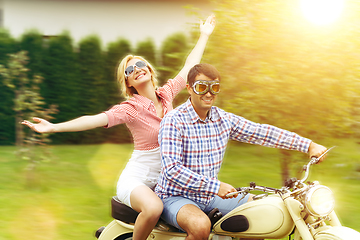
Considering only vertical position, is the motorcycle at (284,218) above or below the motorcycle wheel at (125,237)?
above

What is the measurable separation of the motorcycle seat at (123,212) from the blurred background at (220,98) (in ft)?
5.29

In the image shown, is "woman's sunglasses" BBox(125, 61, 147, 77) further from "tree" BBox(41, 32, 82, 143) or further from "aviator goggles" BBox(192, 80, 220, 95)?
"tree" BBox(41, 32, 82, 143)

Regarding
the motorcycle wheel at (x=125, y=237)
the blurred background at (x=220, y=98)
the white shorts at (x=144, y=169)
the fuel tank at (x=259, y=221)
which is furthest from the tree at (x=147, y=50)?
the fuel tank at (x=259, y=221)

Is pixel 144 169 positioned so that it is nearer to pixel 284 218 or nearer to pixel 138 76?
pixel 138 76

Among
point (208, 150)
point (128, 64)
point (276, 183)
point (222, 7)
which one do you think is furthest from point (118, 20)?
point (208, 150)

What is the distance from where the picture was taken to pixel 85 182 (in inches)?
261

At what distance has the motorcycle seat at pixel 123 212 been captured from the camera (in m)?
2.91

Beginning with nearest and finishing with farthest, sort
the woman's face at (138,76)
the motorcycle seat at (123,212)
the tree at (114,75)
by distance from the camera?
the motorcycle seat at (123,212)
the woman's face at (138,76)
the tree at (114,75)

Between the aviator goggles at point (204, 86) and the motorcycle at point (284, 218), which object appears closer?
the motorcycle at point (284, 218)

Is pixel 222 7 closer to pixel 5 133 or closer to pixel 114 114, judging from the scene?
pixel 114 114

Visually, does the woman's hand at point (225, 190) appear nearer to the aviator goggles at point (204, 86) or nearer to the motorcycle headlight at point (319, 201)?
the motorcycle headlight at point (319, 201)

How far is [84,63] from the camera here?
9.12m

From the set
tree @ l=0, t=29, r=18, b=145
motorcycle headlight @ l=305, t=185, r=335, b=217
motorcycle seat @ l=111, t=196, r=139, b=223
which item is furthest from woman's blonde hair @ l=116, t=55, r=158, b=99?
tree @ l=0, t=29, r=18, b=145

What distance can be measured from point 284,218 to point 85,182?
4.72 metres
